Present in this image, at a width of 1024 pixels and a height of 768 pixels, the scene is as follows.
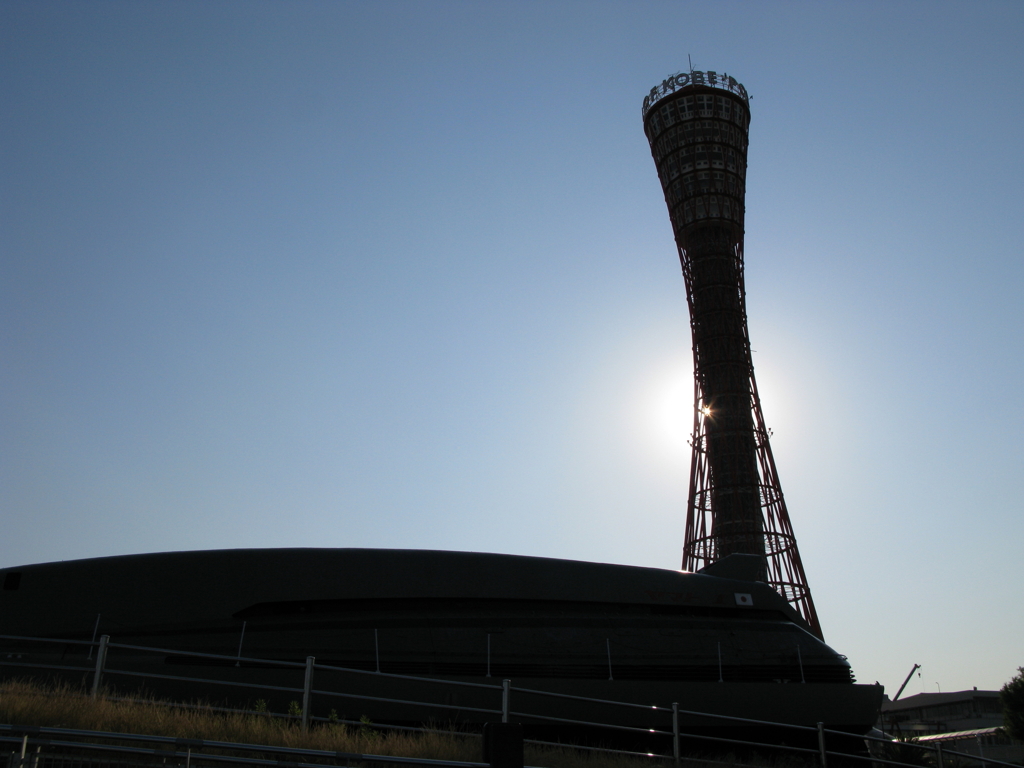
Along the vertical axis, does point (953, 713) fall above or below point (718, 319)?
below

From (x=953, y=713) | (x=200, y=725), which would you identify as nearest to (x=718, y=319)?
(x=200, y=725)

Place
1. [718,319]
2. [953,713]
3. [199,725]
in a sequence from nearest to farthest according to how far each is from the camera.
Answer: [199,725] → [718,319] → [953,713]

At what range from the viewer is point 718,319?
3841 cm

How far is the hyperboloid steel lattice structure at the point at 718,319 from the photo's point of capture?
35.4m

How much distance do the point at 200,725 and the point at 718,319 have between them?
33.0 meters

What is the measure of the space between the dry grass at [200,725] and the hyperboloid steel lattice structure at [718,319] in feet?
86.1

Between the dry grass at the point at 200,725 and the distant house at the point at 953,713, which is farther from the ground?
the distant house at the point at 953,713

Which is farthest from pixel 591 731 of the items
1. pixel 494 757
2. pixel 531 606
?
pixel 494 757

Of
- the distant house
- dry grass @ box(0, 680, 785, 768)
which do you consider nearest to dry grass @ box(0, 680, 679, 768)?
dry grass @ box(0, 680, 785, 768)

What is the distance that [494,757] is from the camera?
8.57 metres

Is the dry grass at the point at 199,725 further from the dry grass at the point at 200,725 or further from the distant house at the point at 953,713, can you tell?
→ the distant house at the point at 953,713

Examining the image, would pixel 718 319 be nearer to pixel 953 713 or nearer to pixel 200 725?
pixel 200 725

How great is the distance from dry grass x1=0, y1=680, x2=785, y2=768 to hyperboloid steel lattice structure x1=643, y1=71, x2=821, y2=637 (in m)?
26.3

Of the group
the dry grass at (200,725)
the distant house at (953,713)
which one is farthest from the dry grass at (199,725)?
the distant house at (953,713)
